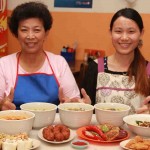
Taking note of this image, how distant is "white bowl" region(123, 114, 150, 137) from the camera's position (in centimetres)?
139

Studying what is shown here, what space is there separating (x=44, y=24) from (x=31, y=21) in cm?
10

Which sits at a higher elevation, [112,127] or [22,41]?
[22,41]

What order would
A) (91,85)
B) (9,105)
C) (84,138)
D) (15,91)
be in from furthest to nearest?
(91,85) → (15,91) → (9,105) → (84,138)

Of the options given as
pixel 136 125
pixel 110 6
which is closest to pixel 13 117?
pixel 136 125

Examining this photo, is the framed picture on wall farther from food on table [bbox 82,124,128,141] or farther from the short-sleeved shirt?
food on table [bbox 82,124,128,141]

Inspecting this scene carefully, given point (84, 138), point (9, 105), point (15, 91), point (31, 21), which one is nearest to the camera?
point (84, 138)

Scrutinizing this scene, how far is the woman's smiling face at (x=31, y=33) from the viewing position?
1970mm

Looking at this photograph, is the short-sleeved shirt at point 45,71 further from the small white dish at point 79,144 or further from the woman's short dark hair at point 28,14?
the small white dish at point 79,144

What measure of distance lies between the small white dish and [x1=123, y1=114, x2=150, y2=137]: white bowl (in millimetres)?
243

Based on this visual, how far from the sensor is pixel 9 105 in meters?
1.62

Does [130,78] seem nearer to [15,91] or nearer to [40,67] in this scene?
[40,67]

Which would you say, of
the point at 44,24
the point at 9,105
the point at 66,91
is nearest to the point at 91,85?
the point at 66,91

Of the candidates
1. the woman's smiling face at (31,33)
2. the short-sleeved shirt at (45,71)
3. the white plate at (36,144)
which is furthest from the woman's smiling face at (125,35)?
the white plate at (36,144)

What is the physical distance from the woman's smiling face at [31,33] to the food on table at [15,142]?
84 cm
